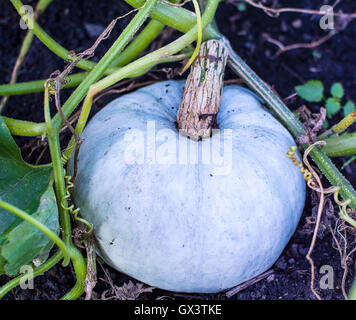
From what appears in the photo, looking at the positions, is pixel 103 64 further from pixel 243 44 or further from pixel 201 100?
pixel 243 44

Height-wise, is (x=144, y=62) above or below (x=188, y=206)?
above

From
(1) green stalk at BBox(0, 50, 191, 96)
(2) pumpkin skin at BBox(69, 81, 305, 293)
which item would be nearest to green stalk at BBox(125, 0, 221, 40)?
(1) green stalk at BBox(0, 50, 191, 96)

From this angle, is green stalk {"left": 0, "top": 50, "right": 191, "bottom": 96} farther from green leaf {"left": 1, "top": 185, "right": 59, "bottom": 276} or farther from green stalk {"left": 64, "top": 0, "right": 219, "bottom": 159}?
green leaf {"left": 1, "top": 185, "right": 59, "bottom": 276}

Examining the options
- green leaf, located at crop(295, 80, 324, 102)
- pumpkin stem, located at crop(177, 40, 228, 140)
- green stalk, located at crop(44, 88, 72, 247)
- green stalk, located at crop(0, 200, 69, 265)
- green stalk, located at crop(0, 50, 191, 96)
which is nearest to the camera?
green stalk, located at crop(0, 200, 69, 265)

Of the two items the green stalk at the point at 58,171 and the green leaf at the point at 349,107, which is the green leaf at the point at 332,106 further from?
the green stalk at the point at 58,171

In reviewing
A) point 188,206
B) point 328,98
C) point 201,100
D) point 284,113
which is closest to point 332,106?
point 328,98
